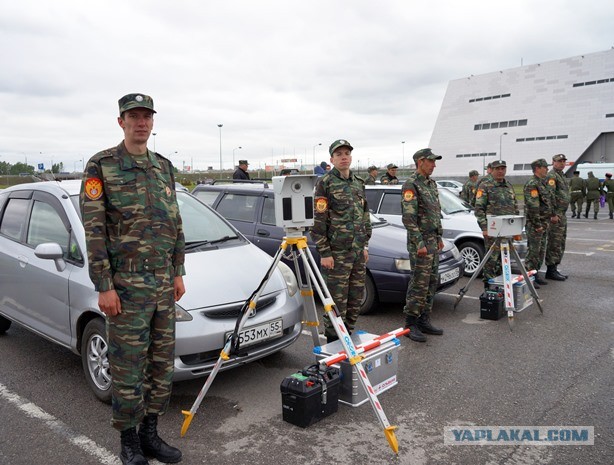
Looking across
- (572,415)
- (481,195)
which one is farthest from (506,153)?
(572,415)

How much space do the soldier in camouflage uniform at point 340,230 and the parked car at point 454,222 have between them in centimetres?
395

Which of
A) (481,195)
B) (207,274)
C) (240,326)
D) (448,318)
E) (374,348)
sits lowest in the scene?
(448,318)

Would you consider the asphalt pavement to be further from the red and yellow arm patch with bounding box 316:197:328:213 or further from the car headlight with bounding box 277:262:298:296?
the red and yellow arm patch with bounding box 316:197:328:213

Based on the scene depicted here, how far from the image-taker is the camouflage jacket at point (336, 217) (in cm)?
462

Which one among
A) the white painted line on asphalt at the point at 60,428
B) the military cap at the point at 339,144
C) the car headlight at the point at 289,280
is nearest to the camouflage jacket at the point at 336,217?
the military cap at the point at 339,144

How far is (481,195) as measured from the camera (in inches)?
290

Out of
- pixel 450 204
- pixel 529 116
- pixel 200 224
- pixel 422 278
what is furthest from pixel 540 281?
pixel 529 116

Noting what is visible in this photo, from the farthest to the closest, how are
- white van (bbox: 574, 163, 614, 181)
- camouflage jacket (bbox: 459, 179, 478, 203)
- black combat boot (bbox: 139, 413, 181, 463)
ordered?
white van (bbox: 574, 163, 614, 181) < camouflage jacket (bbox: 459, 179, 478, 203) < black combat boot (bbox: 139, 413, 181, 463)

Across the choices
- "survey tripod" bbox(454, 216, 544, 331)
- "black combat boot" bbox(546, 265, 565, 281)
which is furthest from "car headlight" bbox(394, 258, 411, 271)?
"black combat boot" bbox(546, 265, 565, 281)

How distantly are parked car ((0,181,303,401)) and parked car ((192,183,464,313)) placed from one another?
5.96ft

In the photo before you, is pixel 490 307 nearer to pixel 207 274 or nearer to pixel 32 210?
pixel 207 274

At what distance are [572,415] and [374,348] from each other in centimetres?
→ 150

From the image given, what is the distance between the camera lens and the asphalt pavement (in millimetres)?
3203

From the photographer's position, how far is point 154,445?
3.13 meters
